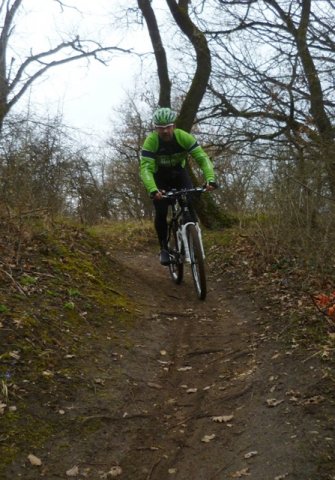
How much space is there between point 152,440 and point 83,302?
238 cm

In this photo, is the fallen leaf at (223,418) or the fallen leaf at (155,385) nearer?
the fallen leaf at (223,418)

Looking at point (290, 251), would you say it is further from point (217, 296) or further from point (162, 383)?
point (162, 383)

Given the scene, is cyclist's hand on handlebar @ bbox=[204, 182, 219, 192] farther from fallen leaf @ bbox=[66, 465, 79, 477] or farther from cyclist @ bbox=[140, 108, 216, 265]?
fallen leaf @ bbox=[66, 465, 79, 477]

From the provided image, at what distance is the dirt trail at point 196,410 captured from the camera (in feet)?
9.83

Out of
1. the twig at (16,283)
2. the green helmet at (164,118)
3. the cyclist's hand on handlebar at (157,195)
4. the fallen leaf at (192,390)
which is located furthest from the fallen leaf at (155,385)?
the green helmet at (164,118)

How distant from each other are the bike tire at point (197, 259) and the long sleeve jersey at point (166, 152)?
0.72m

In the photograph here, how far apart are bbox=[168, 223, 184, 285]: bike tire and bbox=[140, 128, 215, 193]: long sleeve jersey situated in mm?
1079

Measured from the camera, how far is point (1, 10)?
1605 centimetres

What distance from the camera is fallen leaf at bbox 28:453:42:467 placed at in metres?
3.00

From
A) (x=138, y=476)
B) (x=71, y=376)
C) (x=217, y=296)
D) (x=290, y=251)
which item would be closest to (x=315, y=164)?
(x=290, y=251)

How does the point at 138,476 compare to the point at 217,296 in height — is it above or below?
below

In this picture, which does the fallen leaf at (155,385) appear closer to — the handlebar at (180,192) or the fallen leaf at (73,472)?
the fallen leaf at (73,472)

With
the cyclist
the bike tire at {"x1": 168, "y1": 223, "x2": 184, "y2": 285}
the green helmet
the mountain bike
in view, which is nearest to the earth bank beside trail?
the mountain bike

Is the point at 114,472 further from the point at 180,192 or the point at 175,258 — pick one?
the point at 175,258
